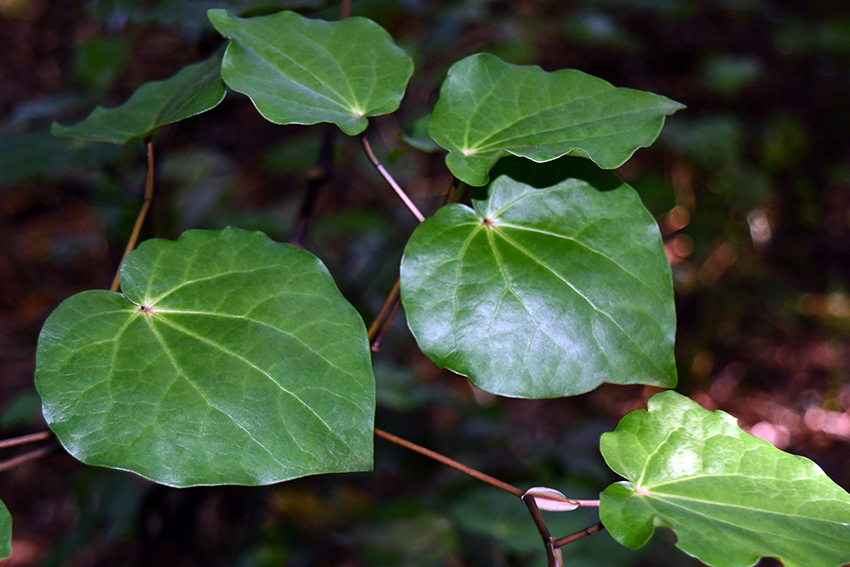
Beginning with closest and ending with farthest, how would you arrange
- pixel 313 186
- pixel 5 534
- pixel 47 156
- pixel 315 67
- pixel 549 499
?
pixel 5 534, pixel 549 499, pixel 315 67, pixel 313 186, pixel 47 156

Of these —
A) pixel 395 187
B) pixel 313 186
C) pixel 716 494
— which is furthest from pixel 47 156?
pixel 716 494

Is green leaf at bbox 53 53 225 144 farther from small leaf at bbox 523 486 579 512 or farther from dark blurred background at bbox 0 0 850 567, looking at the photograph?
small leaf at bbox 523 486 579 512

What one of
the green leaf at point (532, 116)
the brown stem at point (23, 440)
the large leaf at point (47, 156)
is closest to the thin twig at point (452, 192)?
the green leaf at point (532, 116)

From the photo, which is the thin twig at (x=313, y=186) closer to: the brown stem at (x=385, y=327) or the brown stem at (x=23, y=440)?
the brown stem at (x=385, y=327)

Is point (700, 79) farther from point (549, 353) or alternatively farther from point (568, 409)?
point (549, 353)

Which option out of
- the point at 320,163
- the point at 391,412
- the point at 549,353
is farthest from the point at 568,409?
the point at 549,353

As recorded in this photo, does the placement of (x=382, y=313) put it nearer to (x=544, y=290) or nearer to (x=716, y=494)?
(x=544, y=290)
